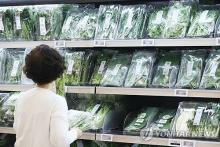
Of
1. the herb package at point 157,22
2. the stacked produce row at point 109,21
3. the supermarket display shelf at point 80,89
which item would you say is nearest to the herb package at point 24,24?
the stacked produce row at point 109,21

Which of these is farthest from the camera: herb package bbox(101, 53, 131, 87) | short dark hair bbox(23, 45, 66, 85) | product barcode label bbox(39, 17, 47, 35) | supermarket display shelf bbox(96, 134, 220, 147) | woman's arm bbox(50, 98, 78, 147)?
product barcode label bbox(39, 17, 47, 35)

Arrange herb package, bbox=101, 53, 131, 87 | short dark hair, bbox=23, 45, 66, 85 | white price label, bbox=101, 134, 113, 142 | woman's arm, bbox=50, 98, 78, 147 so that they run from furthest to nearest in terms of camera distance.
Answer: herb package, bbox=101, 53, 131, 87
white price label, bbox=101, 134, 113, 142
short dark hair, bbox=23, 45, 66, 85
woman's arm, bbox=50, 98, 78, 147

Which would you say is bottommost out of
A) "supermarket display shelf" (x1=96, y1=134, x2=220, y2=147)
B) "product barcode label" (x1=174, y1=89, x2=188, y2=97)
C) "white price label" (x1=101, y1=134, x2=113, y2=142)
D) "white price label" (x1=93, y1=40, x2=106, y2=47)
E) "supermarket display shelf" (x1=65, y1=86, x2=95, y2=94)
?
"white price label" (x1=101, y1=134, x2=113, y2=142)

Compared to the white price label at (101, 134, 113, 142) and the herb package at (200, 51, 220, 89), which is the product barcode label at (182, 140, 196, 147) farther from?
the white price label at (101, 134, 113, 142)

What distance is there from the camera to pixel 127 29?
3346 mm

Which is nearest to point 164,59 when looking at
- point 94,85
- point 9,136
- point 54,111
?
point 94,85

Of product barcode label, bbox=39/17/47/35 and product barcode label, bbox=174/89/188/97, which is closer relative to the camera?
product barcode label, bbox=174/89/188/97

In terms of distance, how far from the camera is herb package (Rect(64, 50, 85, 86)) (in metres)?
3.53

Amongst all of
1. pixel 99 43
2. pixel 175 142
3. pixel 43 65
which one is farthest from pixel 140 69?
pixel 43 65

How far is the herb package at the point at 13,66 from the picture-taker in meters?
3.85

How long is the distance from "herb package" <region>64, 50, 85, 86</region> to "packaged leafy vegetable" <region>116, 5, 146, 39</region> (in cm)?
44

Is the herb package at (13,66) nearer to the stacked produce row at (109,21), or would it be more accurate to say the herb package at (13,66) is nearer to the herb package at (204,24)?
the stacked produce row at (109,21)

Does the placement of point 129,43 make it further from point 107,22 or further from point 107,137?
point 107,137

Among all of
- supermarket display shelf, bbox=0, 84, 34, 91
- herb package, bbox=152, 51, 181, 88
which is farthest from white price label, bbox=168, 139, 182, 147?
supermarket display shelf, bbox=0, 84, 34, 91
